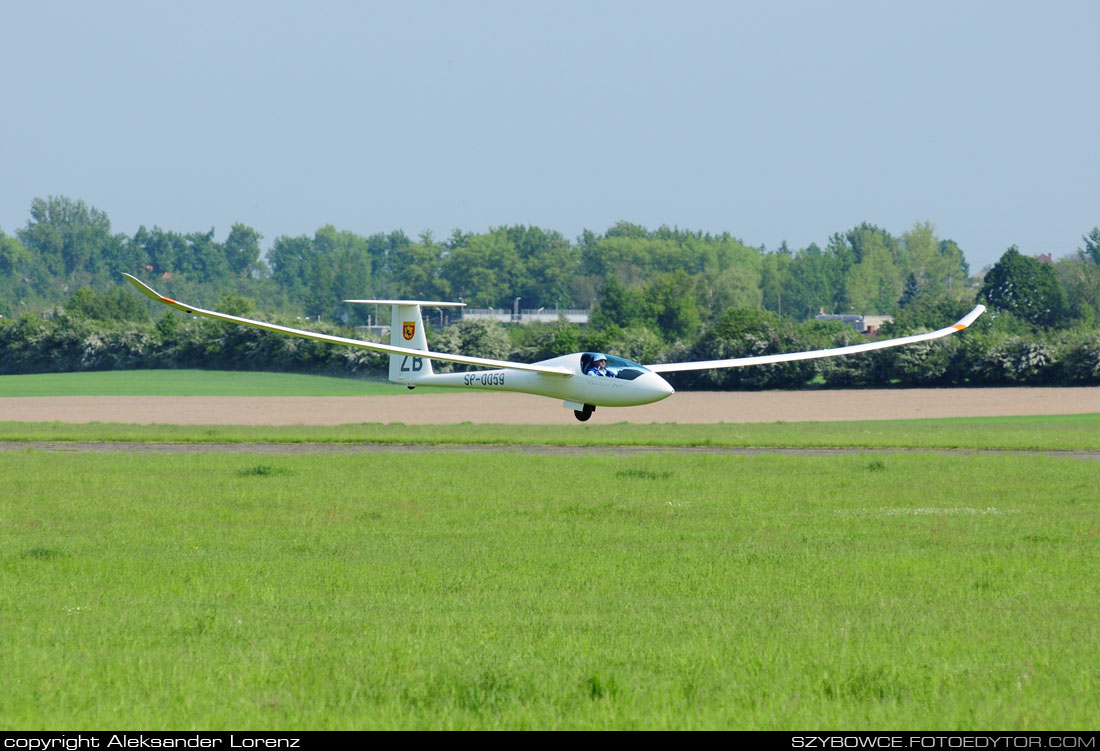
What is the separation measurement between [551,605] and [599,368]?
373 inches

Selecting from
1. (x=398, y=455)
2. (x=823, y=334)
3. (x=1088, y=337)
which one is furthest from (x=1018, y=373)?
(x=398, y=455)

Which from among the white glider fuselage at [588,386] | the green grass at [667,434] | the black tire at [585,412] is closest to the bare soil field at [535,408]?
the green grass at [667,434]

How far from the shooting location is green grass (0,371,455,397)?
90500 millimetres

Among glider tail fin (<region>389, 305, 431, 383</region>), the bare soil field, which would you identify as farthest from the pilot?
the bare soil field

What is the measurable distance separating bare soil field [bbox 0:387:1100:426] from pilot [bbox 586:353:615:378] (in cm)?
3712

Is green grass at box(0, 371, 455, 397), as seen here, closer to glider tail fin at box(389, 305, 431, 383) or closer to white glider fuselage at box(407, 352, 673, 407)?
glider tail fin at box(389, 305, 431, 383)

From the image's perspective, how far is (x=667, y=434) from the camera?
Answer: 50219 mm

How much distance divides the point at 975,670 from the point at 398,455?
28.9 meters

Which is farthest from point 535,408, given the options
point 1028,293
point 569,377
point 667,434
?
point 1028,293

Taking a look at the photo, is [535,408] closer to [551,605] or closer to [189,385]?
[189,385]

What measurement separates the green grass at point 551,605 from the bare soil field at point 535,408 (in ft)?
113
